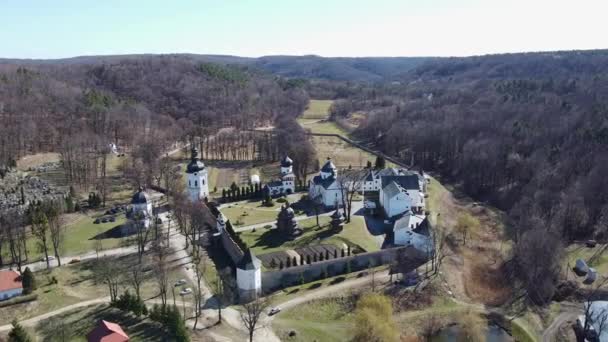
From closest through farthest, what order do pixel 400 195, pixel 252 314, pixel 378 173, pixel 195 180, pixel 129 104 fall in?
pixel 252 314
pixel 400 195
pixel 195 180
pixel 378 173
pixel 129 104

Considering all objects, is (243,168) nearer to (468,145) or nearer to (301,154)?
(301,154)

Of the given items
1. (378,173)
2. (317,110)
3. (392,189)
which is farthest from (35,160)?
(317,110)

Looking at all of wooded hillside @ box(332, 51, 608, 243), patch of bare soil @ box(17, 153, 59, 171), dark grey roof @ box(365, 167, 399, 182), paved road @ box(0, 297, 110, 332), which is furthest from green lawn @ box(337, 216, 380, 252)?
patch of bare soil @ box(17, 153, 59, 171)

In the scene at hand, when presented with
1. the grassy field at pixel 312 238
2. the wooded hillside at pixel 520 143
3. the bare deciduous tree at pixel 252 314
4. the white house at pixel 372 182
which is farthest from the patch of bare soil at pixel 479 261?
the bare deciduous tree at pixel 252 314

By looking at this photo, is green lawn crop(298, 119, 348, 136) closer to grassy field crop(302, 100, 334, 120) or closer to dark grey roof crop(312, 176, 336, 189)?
grassy field crop(302, 100, 334, 120)

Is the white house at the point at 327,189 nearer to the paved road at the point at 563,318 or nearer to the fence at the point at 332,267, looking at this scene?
the fence at the point at 332,267

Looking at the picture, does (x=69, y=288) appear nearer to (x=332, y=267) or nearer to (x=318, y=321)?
(x=318, y=321)
